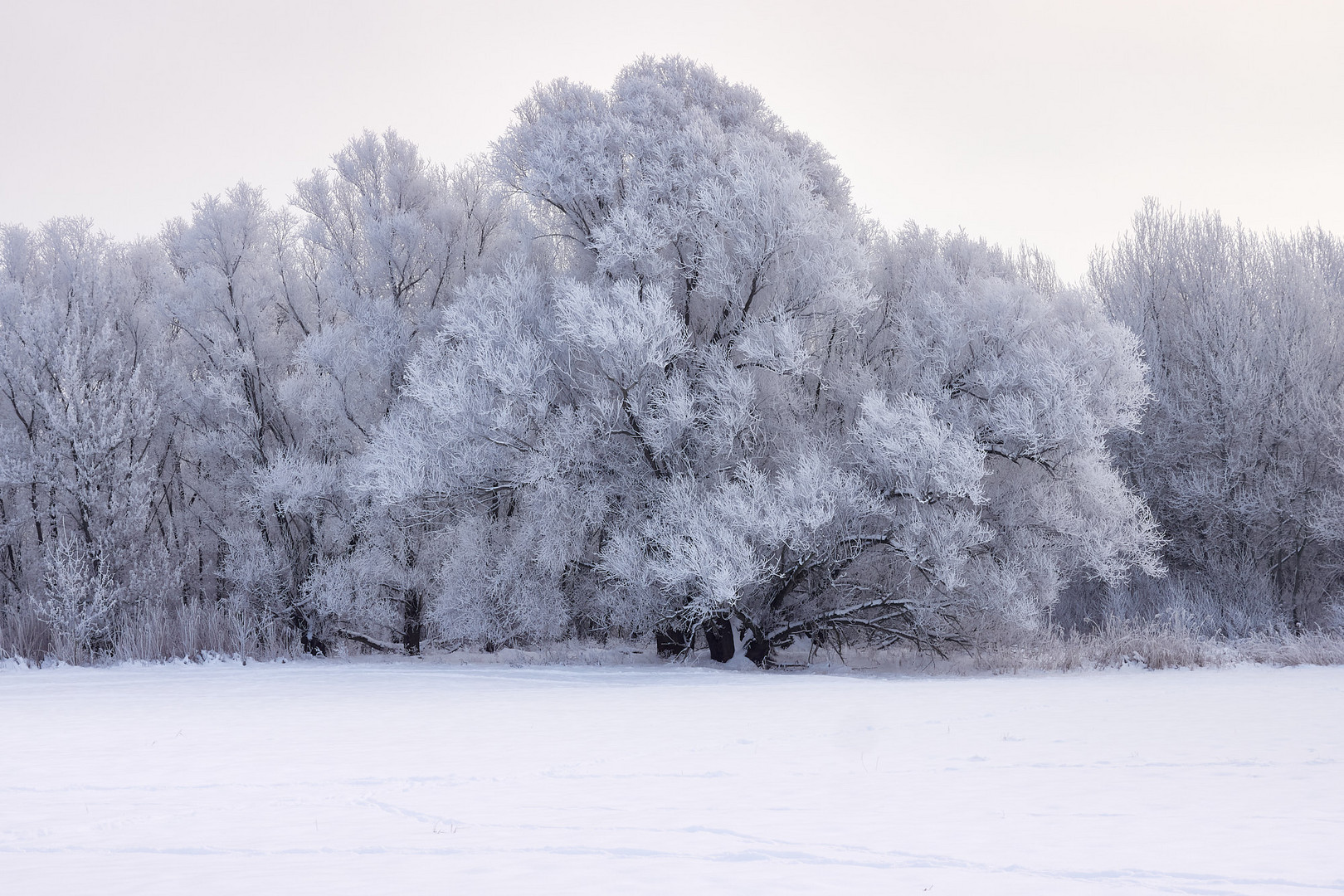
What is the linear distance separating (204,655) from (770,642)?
33.8ft

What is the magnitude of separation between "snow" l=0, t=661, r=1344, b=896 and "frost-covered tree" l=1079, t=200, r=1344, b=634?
10691 mm

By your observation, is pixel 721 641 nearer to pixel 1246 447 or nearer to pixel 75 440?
pixel 75 440

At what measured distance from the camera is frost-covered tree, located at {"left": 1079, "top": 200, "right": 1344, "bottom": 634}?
2142 cm

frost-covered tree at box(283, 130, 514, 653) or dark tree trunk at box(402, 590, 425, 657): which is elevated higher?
frost-covered tree at box(283, 130, 514, 653)

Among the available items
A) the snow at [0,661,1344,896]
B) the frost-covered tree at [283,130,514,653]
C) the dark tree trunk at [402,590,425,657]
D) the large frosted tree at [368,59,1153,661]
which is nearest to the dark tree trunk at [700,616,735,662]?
the large frosted tree at [368,59,1153,661]

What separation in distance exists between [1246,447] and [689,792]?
20.9m

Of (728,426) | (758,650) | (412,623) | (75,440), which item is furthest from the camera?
(412,623)

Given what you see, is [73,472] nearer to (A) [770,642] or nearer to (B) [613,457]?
(B) [613,457]

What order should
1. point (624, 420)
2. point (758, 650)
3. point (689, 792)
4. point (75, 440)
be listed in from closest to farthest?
1. point (689, 792)
2. point (624, 420)
3. point (758, 650)
4. point (75, 440)

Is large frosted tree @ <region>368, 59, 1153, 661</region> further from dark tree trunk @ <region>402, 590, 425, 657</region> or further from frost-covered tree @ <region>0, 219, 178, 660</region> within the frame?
frost-covered tree @ <region>0, 219, 178, 660</region>

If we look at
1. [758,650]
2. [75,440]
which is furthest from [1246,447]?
[75,440]

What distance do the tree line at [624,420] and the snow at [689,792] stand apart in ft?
16.2

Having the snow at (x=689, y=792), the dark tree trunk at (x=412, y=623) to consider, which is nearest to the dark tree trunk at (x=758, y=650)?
the snow at (x=689, y=792)

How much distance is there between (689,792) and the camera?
641 cm
